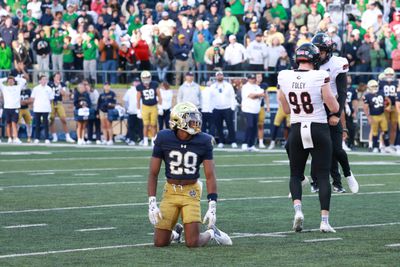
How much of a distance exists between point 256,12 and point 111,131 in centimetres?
546

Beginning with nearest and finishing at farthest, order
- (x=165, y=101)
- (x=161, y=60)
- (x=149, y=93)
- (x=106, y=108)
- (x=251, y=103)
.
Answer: (x=251, y=103), (x=149, y=93), (x=165, y=101), (x=106, y=108), (x=161, y=60)

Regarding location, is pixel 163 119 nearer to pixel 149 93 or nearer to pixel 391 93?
pixel 149 93

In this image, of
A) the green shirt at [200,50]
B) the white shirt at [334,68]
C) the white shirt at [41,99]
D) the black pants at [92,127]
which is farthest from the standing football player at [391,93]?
the white shirt at [334,68]

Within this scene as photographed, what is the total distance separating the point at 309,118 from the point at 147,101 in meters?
15.6

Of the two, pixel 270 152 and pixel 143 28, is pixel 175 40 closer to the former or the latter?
pixel 143 28

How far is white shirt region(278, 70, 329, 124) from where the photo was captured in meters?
10.6

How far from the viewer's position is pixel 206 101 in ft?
87.7

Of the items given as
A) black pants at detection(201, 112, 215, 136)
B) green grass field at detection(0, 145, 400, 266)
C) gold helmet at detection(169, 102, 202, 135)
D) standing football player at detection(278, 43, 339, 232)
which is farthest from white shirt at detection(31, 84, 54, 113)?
gold helmet at detection(169, 102, 202, 135)

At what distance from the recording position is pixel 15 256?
9148 millimetres

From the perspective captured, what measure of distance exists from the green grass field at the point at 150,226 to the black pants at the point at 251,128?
4.40 meters

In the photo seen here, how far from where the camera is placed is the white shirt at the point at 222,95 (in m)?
26.0

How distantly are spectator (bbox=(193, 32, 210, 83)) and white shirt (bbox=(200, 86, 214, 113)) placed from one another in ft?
7.42

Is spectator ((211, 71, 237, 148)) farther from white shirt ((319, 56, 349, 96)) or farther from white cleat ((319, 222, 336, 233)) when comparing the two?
white cleat ((319, 222, 336, 233))

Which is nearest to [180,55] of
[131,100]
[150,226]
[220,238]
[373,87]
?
[131,100]
